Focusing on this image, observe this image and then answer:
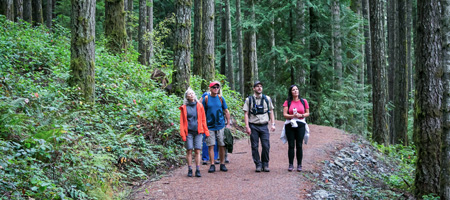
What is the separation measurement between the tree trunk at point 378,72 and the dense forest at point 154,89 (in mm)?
43

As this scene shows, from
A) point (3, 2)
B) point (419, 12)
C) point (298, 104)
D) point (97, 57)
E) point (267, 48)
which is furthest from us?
point (267, 48)

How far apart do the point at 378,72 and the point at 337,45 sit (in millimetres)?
3564

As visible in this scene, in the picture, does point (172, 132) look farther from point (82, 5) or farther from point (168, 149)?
point (82, 5)

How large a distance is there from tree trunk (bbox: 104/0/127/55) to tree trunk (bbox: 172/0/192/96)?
388 centimetres

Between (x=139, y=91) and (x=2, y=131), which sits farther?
(x=139, y=91)

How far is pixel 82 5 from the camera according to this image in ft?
28.0

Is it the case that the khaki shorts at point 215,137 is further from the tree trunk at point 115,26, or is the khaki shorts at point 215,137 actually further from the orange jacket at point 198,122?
the tree trunk at point 115,26

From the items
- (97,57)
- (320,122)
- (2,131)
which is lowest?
(320,122)

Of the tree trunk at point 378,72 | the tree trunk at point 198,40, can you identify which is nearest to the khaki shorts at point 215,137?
the tree trunk at point 198,40

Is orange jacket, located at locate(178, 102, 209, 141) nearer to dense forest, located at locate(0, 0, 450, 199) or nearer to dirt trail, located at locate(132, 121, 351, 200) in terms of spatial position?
dirt trail, located at locate(132, 121, 351, 200)

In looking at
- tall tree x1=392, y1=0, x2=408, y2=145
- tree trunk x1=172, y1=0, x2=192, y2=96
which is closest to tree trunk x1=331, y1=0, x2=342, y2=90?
tall tree x1=392, y1=0, x2=408, y2=145

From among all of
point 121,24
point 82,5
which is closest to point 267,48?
point 121,24

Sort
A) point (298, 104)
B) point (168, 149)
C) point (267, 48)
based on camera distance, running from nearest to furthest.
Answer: point (298, 104)
point (168, 149)
point (267, 48)

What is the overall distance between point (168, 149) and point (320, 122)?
11459 mm
